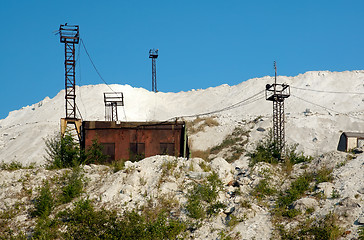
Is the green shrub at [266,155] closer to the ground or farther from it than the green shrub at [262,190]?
farther from it

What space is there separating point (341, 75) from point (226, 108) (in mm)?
19969

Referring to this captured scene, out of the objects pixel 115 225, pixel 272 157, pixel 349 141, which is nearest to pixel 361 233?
pixel 272 157

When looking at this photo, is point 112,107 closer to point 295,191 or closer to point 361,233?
point 295,191

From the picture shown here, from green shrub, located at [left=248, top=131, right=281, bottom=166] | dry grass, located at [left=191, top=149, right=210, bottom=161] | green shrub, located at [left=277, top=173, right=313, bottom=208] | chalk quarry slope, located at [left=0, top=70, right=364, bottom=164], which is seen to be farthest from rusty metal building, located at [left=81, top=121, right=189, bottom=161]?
chalk quarry slope, located at [left=0, top=70, right=364, bottom=164]

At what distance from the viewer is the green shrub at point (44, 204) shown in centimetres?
1970

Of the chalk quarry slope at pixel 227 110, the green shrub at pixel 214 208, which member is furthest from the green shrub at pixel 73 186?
the chalk quarry slope at pixel 227 110

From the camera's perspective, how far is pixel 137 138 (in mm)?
28062

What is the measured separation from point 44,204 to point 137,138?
9085 millimetres

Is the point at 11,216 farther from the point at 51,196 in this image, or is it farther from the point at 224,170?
the point at 224,170

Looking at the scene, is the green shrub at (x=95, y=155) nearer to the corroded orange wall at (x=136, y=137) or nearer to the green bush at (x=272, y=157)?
the corroded orange wall at (x=136, y=137)

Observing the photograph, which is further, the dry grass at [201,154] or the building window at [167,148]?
the dry grass at [201,154]

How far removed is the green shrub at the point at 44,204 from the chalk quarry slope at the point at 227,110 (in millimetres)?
28136

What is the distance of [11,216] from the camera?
19.9m

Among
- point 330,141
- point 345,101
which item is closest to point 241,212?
point 330,141
